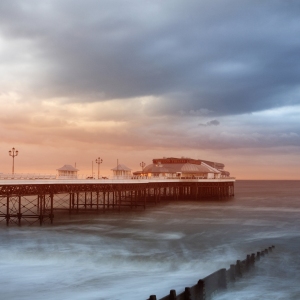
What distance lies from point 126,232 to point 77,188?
14.5 meters

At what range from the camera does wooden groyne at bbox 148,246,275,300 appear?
1417cm

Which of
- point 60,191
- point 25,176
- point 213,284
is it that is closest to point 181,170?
point 60,191

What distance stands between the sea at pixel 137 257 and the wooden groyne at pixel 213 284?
1.25 feet

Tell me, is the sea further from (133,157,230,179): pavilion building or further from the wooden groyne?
(133,157,230,179): pavilion building

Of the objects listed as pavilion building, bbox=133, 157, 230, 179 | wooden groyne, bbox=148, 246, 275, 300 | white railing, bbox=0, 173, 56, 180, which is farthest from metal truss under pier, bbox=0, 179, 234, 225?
wooden groyne, bbox=148, 246, 275, 300

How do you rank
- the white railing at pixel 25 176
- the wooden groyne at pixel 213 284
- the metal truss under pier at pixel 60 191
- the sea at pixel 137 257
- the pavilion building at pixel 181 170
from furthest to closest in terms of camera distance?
the pavilion building at pixel 181 170 → the metal truss under pier at pixel 60 191 → the white railing at pixel 25 176 → the sea at pixel 137 257 → the wooden groyne at pixel 213 284

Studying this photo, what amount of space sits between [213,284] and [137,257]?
1200 cm

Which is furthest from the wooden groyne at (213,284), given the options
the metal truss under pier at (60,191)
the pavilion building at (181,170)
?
the pavilion building at (181,170)

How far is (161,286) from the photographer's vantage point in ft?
68.4

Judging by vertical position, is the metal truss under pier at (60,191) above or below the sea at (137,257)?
above

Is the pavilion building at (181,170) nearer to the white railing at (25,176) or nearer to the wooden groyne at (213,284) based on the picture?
the white railing at (25,176)

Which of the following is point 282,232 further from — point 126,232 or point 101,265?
point 101,265

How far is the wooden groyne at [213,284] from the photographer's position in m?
14.2

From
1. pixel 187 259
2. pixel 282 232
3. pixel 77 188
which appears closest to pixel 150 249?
pixel 187 259
